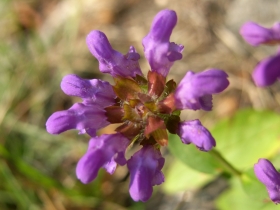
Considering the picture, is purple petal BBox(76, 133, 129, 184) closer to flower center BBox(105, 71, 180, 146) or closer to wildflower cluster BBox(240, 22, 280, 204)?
flower center BBox(105, 71, 180, 146)

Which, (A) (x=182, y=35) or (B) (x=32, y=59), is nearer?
(A) (x=182, y=35)

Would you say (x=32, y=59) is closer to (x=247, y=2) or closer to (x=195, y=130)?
(x=247, y=2)

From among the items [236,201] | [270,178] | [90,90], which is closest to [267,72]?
[270,178]

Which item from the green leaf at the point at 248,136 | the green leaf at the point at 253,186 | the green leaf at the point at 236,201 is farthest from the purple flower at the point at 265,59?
the green leaf at the point at 248,136

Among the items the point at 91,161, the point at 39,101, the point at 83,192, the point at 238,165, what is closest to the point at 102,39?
the point at 91,161

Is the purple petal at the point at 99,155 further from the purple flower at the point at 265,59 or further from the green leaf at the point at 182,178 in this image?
the green leaf at the point at 182,178

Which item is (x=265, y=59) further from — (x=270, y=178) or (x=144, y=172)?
(x=144, y=172)
